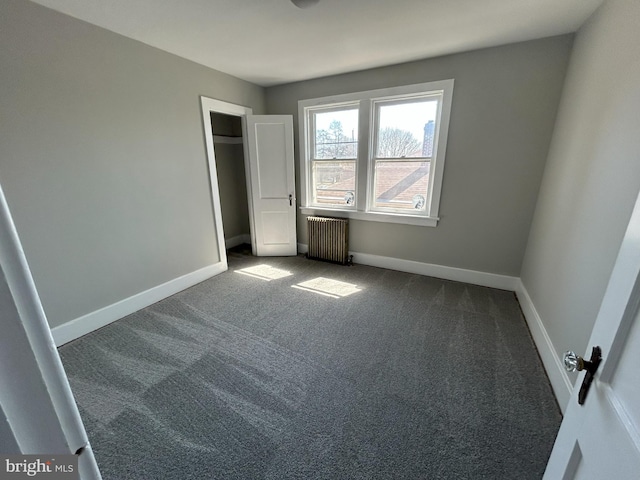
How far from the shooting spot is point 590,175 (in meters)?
1.69

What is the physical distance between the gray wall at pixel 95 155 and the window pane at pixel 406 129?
213cm

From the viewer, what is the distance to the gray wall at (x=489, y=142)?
8.02 ft

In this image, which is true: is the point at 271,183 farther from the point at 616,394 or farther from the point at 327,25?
the point at 616,394

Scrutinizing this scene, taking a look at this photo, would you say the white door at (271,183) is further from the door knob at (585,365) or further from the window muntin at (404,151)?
the door knob at (585,365)

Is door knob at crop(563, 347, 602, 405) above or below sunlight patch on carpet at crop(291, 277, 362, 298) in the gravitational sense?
above

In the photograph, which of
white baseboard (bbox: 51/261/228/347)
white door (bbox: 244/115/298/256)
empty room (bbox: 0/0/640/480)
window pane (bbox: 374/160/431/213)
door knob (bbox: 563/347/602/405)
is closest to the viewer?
door knob (bbox: 563/347/602/405)

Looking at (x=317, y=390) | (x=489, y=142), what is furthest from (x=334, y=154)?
(x=317, y=390)

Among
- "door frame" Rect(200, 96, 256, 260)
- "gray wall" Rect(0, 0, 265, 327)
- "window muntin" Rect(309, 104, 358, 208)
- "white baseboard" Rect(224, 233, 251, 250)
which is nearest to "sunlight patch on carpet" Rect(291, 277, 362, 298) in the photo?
"window muntin" Rect(309, 104, 358, 208)

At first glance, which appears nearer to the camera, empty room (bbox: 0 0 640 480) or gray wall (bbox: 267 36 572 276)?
empty room (bbox: 0 0 640 480)

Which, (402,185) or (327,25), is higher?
(327,25)

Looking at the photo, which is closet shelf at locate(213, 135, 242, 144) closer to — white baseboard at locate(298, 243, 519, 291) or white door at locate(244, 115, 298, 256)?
white door at locate(244, 115, 298, 256)

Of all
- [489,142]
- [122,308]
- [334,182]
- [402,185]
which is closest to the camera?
[122,308]

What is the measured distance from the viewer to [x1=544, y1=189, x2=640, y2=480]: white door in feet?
1.74

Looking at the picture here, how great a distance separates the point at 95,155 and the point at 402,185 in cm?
319
